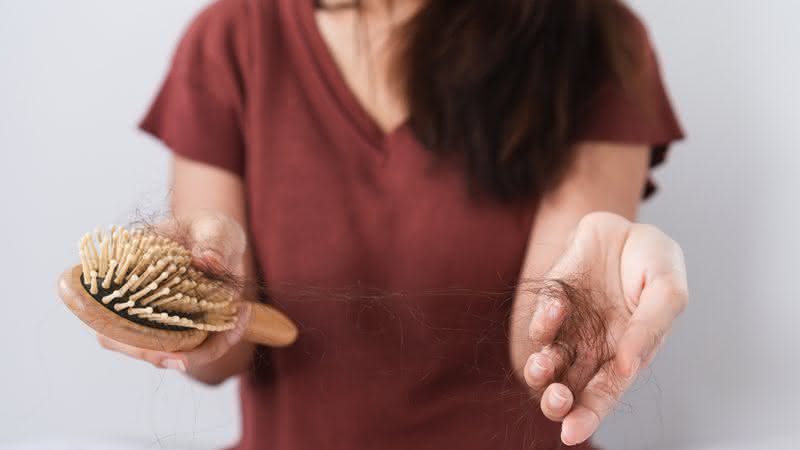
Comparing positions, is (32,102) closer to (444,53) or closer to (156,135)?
(156,135)

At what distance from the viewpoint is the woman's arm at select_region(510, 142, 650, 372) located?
0.83m

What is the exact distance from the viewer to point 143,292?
50 centimetres

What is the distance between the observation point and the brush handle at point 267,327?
625 mm

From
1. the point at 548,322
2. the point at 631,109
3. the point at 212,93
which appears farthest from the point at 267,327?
the point at 631,109

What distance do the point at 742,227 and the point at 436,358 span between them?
538 millimetres

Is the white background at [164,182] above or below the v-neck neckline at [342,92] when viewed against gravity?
below

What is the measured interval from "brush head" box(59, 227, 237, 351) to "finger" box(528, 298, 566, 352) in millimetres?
207

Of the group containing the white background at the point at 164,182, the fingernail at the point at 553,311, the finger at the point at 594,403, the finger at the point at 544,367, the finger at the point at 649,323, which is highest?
the finger at the point at 649,323

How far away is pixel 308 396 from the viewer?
2.85ft

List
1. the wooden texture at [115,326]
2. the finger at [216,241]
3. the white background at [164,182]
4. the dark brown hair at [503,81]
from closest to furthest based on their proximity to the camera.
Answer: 1. the wooden texture at [115,326]
2. the finger at [216,241]
3. the dark brown hair at [503,81]
4. the white background at [164,182]

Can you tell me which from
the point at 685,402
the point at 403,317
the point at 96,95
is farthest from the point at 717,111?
the point at 96,95

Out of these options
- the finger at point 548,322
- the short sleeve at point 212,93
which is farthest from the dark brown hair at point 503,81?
the finger at point 548,322

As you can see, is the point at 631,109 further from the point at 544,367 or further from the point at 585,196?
the point at 544,367

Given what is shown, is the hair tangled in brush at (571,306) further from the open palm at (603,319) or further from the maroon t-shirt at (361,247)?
the maroon t-shirt at (361,247)
